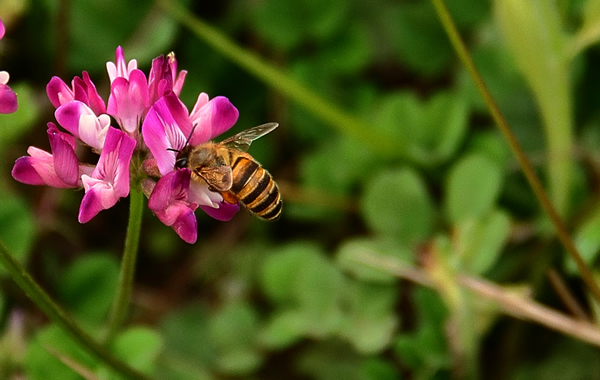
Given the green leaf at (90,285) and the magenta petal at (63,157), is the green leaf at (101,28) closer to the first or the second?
the green leaf at (90,285)

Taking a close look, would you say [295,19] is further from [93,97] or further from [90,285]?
[93,97]

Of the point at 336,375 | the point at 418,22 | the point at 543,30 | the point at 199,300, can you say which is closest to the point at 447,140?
the point at 543,30

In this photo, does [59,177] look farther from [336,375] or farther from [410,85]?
[410,85]

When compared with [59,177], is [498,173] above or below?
above

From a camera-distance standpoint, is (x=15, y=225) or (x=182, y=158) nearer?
(x=182, y=158)

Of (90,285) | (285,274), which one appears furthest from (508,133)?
(90,285)

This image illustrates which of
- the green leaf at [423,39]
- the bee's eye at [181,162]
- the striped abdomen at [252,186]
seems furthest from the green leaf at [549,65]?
the bee's eye at [181,162]
